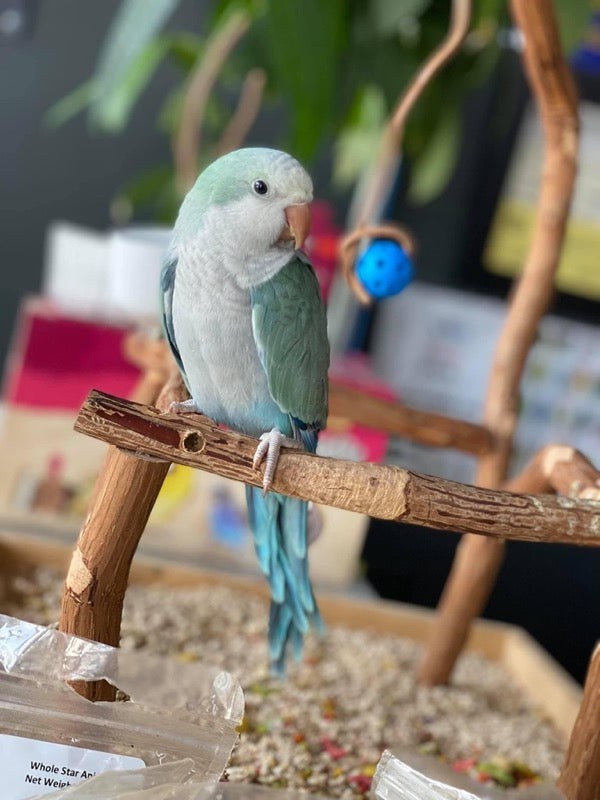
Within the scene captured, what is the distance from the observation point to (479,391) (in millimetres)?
1603

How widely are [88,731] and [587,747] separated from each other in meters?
0.29

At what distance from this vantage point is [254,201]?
51 centimetres

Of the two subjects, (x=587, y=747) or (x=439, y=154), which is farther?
(x=439, y=154)

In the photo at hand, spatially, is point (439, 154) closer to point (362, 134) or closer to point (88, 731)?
point (362, 134)

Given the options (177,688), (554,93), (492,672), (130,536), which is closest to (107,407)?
(130,536)

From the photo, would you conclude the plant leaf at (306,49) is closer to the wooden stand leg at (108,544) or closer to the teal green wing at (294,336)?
the teal green wing at (294,336)

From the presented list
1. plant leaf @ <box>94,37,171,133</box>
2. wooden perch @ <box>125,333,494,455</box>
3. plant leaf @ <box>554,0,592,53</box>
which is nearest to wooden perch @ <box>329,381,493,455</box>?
wooden perch @ <box>125,333,494,455</box>

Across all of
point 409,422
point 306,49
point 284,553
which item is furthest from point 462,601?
point 306,49

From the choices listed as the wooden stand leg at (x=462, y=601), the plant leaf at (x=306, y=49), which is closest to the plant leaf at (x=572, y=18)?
the plant leaf at (x=306, y=49)

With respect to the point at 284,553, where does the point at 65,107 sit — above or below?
above

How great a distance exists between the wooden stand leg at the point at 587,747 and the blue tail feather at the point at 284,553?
0.60 ft

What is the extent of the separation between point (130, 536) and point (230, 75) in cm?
110

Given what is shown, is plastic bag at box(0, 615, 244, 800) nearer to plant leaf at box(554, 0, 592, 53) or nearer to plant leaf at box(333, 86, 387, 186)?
plant leaf at box(554, 0, 592, 53)

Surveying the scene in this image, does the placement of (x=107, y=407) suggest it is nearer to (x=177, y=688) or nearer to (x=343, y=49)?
(x=177, y=688)
